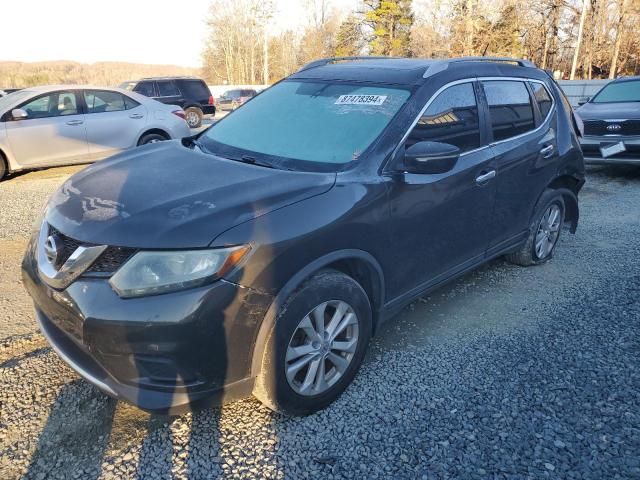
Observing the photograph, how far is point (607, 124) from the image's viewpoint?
27.7ft

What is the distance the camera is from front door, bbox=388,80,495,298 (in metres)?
2.93

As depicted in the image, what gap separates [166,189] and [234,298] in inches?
29.5

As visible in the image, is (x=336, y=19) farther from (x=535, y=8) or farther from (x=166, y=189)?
(x=166, y=189)

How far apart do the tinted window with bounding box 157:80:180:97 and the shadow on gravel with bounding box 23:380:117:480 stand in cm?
1727

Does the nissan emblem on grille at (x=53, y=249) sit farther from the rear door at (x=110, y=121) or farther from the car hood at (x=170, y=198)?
the rear door at (x=110, y=121)

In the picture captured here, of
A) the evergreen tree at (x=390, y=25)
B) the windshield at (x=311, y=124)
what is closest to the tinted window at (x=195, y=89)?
the windshield at (x=311, y=124)

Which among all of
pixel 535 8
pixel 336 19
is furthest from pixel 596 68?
pixel 336 19

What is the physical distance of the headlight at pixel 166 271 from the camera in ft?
6.87

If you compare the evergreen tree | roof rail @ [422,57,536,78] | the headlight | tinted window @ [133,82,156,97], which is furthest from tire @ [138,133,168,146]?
the evergreen tree

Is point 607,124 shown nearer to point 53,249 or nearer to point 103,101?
point 103,101

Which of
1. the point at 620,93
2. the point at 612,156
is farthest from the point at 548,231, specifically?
the point at 620,93

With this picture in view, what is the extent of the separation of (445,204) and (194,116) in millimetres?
17293

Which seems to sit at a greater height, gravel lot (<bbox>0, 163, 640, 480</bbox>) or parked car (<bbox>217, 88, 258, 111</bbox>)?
parked car (<bbox>217, 88, 258, 111</bbox>)

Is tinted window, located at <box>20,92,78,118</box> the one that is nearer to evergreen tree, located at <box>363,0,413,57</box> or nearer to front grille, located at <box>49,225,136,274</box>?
front grille, located at <box>49,225,136,274</box>
